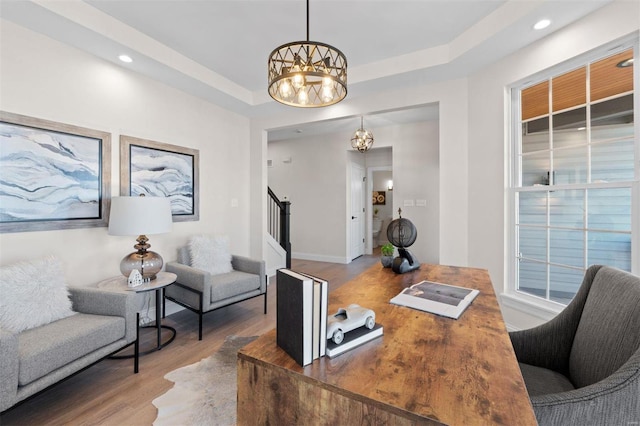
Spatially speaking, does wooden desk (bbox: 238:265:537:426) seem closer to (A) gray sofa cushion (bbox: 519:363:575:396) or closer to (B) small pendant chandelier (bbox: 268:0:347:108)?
(A) gray sofa cushion (bbox: 519:363:575:396)

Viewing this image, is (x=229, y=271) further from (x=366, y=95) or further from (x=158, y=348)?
(x=366, y=95)

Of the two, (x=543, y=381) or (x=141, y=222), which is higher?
(x=141, y=222)

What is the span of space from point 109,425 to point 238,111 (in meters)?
3.72

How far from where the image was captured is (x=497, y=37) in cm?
244

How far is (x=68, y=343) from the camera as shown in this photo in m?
1.74

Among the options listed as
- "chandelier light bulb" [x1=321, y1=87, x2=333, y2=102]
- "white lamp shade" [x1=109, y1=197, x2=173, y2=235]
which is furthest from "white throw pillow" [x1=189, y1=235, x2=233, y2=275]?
"chandelier light bulb" [x1=321, y1=87, x2=333, y2=102]

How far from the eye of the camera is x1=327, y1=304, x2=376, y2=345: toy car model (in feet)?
3.13

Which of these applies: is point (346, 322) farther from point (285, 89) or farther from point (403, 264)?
point (285, 89)

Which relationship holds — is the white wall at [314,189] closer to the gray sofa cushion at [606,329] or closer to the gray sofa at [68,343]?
the gray sofa at [68,343]

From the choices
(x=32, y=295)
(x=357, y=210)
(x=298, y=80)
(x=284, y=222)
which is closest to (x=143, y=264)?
(x=32, y=295)

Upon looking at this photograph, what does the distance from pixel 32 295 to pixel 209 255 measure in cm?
153

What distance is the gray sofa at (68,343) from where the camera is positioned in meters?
1.47

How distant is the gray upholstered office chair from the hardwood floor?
6.61 ft

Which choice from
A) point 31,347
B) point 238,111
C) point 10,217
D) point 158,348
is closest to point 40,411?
point 31,347
